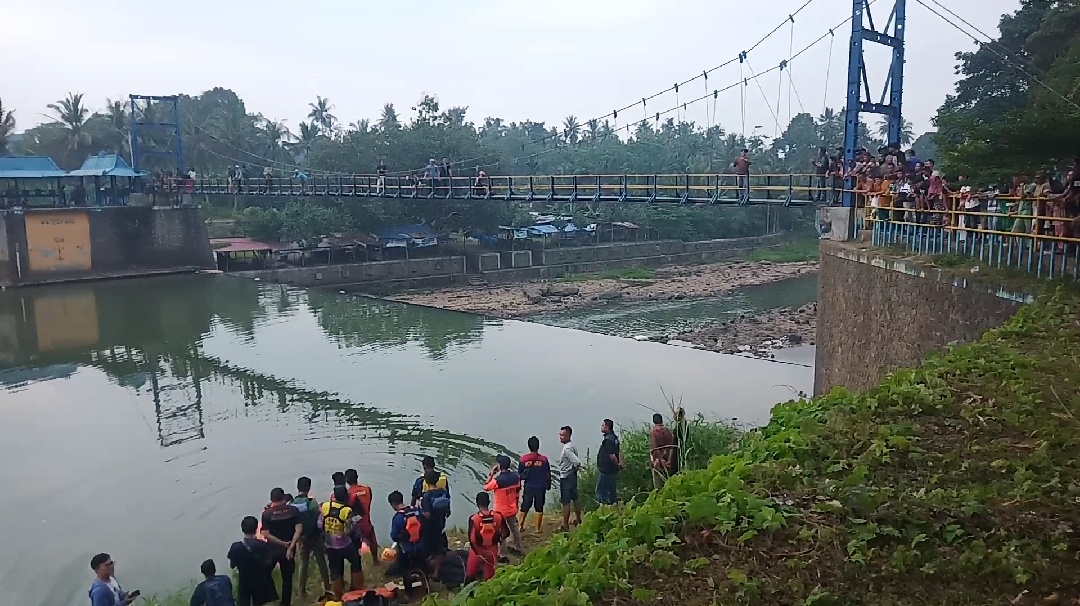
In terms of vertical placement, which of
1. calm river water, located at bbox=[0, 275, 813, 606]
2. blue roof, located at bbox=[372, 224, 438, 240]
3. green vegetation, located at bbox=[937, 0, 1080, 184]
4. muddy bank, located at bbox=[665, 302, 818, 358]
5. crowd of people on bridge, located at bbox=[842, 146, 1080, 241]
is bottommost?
muddy bank, located at bbox=[665, 302, 818, 358]

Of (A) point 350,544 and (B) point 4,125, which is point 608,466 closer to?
(A) point 350,544

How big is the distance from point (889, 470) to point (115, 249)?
29365 mm

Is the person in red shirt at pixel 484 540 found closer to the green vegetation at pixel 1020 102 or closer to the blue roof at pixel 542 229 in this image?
the green vegetation at pixel 1020 102

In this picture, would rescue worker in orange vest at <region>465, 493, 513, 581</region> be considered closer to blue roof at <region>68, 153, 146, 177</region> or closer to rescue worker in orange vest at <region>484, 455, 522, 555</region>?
rescue worker in orange vest at <region>484, 455, 522, 555</region>

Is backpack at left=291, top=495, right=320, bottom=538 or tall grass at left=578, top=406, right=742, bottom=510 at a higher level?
backpack at left=291, top=495, right=320, bottom=538

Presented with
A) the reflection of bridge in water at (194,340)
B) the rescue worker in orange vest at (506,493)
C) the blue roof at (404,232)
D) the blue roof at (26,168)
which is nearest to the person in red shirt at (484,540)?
the rescue worker in orange vest at (506,493)

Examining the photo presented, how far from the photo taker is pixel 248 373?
15.6 meters

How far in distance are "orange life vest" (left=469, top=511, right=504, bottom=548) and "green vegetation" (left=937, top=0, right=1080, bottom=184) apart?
467 cm

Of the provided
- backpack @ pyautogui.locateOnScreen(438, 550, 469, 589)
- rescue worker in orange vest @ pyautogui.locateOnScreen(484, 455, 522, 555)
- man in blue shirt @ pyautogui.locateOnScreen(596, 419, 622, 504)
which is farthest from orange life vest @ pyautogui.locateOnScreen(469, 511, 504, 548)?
man in blue shirt @ pyautogui.locateOnScreen(596, 419, 622, 504)

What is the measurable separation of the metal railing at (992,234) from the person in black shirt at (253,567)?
21.3ft

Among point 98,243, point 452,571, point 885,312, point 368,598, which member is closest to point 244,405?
point 452,571

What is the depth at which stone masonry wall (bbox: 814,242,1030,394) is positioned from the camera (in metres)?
7.25

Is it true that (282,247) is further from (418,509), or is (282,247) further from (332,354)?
(418,509)

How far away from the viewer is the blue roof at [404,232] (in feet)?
112
